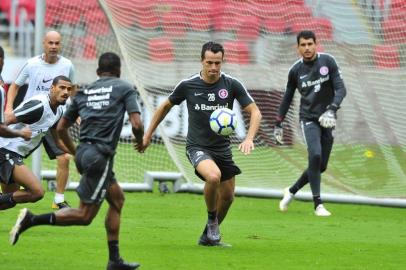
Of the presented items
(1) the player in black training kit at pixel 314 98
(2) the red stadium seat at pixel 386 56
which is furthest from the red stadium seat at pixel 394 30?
(1) the player in black training kit at pixel 314 98

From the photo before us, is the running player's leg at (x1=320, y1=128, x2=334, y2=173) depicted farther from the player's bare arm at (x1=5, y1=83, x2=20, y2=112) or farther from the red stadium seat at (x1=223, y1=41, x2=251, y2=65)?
the player's bare arm at (x1=5, y1=83, x2=20, y2=112)

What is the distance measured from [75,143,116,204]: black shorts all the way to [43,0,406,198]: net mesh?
676 centimetres

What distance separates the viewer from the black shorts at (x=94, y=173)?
9.09 meters

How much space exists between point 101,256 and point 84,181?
3.98 ft

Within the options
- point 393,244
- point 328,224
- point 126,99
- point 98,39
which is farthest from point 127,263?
point 98,39

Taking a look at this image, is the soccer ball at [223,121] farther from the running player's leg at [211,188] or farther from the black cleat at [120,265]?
the black cleat at [120,265]

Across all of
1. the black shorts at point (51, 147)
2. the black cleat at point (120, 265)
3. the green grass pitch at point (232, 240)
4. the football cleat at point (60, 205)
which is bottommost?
the football cleat at point (60, 205)

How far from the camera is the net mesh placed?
15.2 m

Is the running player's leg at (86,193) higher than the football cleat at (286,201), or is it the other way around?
the running player's leg at (86,193)

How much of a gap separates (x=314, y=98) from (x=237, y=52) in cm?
266

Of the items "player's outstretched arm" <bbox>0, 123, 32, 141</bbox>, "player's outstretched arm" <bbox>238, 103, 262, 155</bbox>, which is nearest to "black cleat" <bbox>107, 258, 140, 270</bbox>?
"player's outstretched arm" <bbox>0, 123, 32, 141</bbox>

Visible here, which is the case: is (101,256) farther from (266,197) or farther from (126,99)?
(266,197)

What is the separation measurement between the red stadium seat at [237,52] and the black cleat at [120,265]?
7.85 m

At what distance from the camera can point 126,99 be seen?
9.17m
